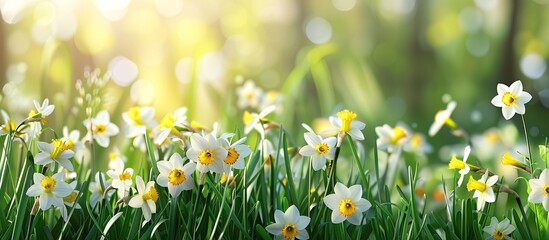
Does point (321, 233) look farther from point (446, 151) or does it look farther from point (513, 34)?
point (513, 34)

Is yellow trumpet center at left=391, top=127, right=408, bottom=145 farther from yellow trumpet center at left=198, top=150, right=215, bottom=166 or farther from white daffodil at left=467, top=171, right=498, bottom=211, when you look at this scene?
yellow trumpet center at left=198, top=150, right=215, bottom=166

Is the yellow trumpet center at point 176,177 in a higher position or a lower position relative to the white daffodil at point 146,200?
higher

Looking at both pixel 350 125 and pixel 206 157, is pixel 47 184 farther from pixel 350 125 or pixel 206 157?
pixel 350 125

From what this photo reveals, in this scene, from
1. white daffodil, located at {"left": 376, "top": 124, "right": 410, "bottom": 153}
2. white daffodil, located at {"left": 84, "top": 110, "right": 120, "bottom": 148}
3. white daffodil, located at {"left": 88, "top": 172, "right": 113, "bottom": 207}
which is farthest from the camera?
white daffodil, located at {"left": 376, "top": 124, "right": 410, "bottom": 153}

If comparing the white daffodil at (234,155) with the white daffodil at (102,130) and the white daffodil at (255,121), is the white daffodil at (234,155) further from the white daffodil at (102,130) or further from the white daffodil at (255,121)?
the white daffodil at (102,130)

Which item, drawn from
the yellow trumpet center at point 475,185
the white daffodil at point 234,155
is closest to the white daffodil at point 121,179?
the white daffodil at point 234,155

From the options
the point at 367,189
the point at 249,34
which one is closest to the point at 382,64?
the point at 249,34

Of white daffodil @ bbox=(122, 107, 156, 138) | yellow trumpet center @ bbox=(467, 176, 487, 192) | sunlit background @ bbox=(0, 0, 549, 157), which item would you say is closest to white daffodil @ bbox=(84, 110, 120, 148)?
white daffodil @ bbox=(122, 107, 156, 138)
